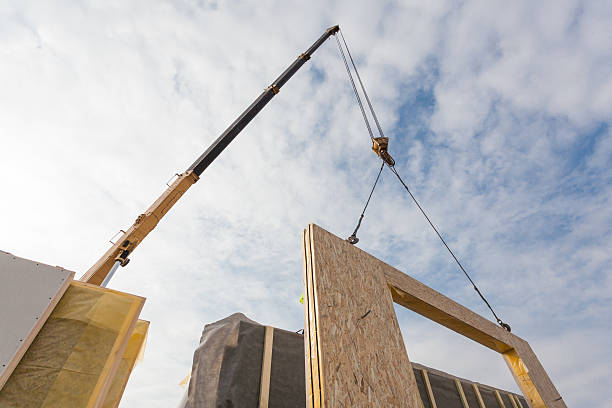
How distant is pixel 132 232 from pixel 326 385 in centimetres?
543

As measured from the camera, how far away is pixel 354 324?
109 inches

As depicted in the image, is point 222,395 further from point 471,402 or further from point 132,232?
point 471,402

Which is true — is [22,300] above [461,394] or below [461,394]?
below

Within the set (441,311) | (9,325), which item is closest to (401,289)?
(441,311)

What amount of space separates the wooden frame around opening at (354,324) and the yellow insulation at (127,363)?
9.68 ft

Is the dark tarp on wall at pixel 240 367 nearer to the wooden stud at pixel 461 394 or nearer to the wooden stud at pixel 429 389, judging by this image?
the wooden stud at pixel 429 389

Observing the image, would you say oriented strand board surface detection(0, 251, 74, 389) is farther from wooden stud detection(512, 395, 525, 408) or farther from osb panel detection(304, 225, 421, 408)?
wooden stud detection(512, 395, 525, 408)

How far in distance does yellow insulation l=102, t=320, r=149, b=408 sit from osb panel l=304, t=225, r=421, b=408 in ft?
9.74

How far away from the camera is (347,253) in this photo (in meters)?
3.35

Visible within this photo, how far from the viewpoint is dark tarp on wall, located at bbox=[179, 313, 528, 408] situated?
3.57m

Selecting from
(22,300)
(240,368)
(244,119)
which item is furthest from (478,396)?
(244,119)

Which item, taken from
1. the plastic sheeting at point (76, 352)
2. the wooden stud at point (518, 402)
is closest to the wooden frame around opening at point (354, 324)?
the plastic sheeting at point (76, 352)

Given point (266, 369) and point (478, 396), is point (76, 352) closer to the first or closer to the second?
point (266, 369)

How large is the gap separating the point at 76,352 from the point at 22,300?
2.52ft
